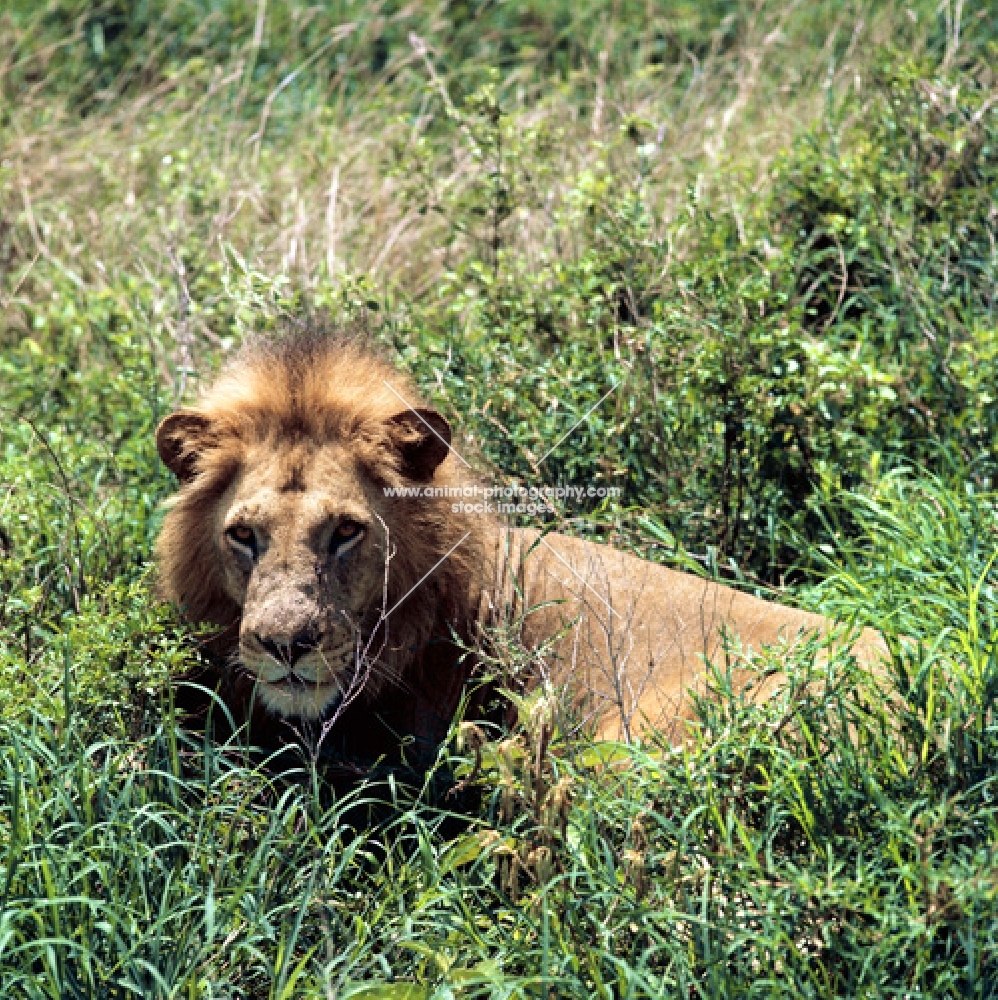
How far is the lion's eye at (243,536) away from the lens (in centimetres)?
389

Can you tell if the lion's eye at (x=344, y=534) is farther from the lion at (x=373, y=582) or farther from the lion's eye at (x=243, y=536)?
the lion's eye at (x=243, y=536)

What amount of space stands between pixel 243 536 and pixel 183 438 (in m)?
0.41

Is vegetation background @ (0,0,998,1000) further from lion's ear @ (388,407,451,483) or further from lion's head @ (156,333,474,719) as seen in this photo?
lion's ear @ (388,407,451,483)

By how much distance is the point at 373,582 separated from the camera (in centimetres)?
397

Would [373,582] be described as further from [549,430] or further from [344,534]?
[549,430]

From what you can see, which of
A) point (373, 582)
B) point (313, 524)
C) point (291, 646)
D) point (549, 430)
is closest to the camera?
point (291, 646)

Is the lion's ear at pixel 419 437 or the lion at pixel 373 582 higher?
the lion's ear at pixel 419 437

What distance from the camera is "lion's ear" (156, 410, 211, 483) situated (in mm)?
4086

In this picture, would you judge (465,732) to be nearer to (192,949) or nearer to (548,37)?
(192,949)

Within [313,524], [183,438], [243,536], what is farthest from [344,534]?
[183,438]

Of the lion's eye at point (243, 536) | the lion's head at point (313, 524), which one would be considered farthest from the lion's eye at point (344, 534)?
the lion's eye at point (243, 536)

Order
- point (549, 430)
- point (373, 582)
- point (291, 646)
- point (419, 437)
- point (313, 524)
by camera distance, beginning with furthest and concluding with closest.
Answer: point (549, 430)
point (419, 437)
point (373, 582)
point (313, 524)
point (291, 646)

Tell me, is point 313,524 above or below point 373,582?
above

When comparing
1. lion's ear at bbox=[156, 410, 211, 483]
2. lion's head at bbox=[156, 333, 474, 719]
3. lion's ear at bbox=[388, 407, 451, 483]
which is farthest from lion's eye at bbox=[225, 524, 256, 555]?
lion's ear at bbox=[388, 407, 451, 483]
